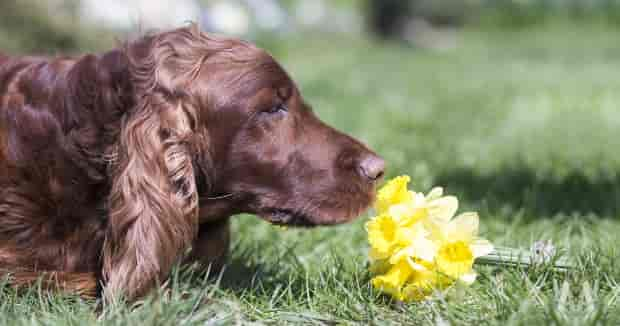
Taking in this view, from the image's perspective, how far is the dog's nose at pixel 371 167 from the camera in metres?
2.40

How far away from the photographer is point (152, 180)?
86.7 inches

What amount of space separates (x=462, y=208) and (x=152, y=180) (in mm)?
1822

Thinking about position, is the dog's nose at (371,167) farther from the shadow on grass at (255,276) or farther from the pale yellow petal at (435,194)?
the shadow on grass at (255,276)

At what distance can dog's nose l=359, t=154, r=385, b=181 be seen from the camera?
2.40 metres

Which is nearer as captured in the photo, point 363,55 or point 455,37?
point 363,55

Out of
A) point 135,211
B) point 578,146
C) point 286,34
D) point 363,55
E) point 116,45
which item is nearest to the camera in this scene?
point 135,211

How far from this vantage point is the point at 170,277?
7.89 feet

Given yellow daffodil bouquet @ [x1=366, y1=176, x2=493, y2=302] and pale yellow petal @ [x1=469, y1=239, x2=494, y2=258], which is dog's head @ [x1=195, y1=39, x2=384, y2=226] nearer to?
yellow daffodil bouquet @ [x1=366, y1=176, x2=493, y2=302]

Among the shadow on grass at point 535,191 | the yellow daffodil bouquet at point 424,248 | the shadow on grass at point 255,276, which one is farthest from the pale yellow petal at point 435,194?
the shadow on grass at point 535,191

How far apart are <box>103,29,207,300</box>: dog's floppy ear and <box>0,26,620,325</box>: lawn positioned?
106mm

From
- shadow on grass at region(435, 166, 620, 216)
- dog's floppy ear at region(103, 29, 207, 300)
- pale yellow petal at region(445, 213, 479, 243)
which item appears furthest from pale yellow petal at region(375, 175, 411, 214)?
shadow on grass at region(435, 166, 620, 216)

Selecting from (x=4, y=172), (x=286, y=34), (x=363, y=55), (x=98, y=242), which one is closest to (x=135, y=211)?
(x=98, y=242)

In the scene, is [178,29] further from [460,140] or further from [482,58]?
[482,58]

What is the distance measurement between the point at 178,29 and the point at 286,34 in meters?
13.3
